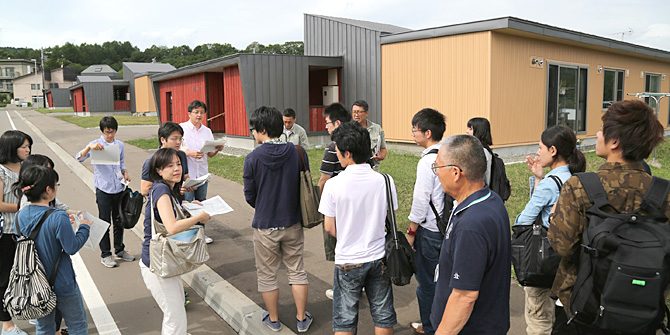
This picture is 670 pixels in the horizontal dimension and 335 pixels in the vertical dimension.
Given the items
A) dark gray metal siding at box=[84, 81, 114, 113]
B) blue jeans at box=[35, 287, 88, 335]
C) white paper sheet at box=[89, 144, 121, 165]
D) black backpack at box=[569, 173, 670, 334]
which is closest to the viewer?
black backpack at box=[569, 173, 670, 334]

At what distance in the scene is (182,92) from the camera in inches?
851

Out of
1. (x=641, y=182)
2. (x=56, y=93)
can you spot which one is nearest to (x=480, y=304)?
(x=641, y=182)

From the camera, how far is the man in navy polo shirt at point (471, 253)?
83.6 inches

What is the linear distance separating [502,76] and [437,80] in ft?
5.97

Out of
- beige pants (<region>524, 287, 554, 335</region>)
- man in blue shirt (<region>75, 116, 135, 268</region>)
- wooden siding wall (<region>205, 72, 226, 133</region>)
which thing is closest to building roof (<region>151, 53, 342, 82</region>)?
wooden siding wall (<region>205, 72, 226, 133</region>)

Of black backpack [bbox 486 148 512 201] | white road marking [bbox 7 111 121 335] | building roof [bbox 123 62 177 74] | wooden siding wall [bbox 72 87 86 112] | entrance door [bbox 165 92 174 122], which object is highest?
building roof [bbox 123 62 177 74]

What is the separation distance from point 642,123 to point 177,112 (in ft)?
72.8

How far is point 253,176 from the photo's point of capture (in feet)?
13.3

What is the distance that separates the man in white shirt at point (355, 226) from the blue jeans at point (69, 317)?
6.20 feet

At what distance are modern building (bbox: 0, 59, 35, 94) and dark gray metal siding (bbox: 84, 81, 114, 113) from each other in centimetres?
10580

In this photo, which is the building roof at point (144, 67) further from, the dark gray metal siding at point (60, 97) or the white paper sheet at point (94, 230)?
the white paper sheet at point (94, 230)

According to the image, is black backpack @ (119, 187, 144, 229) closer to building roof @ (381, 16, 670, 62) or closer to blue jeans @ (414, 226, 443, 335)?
blue jeans @ (414, 226, 443, 335)

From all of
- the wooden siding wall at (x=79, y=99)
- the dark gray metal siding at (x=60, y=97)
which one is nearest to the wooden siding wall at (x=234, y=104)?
the wooden siding wall at (x=79, y=99)

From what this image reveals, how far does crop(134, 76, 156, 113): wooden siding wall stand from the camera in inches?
1839
